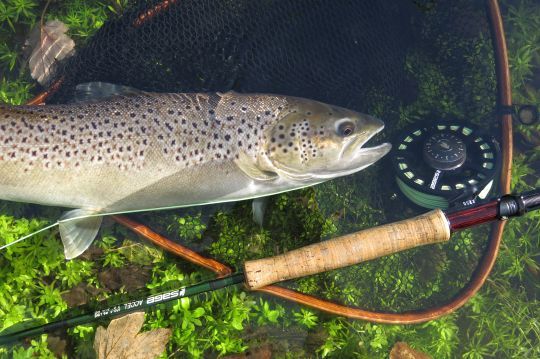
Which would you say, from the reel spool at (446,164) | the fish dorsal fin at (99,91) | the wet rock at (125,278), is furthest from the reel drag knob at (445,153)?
the wet rock at (125,278)

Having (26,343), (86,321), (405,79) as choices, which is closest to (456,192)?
(405,79)

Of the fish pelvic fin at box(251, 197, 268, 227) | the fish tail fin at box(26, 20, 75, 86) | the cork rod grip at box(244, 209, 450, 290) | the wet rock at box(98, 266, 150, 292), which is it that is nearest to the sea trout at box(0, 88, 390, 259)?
the fish pelvic fin at box(251, 197, 268, 227)

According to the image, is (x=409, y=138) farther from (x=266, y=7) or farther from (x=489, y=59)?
(x=266, y=7)

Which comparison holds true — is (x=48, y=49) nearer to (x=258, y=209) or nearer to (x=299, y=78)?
(x=299, y=78)

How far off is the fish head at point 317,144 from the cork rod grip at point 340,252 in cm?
39

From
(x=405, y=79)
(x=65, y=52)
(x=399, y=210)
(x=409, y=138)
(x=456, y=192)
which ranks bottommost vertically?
(x=399, y=210)

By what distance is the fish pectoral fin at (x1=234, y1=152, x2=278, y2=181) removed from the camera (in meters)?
2.71

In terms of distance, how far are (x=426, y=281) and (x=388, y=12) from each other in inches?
71.8

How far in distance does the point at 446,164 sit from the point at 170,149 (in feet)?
5.30

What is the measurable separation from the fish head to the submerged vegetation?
525 mm

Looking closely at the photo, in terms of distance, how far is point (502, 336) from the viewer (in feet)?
10.6

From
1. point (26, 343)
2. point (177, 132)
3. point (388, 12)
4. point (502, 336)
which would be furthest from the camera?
point (388, 12)

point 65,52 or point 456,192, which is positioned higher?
point 65,52

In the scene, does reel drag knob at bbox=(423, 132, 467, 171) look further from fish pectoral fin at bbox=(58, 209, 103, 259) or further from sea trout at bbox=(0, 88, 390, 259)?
fish pectoral fin at bbox=(58, 209, 103, 259)
